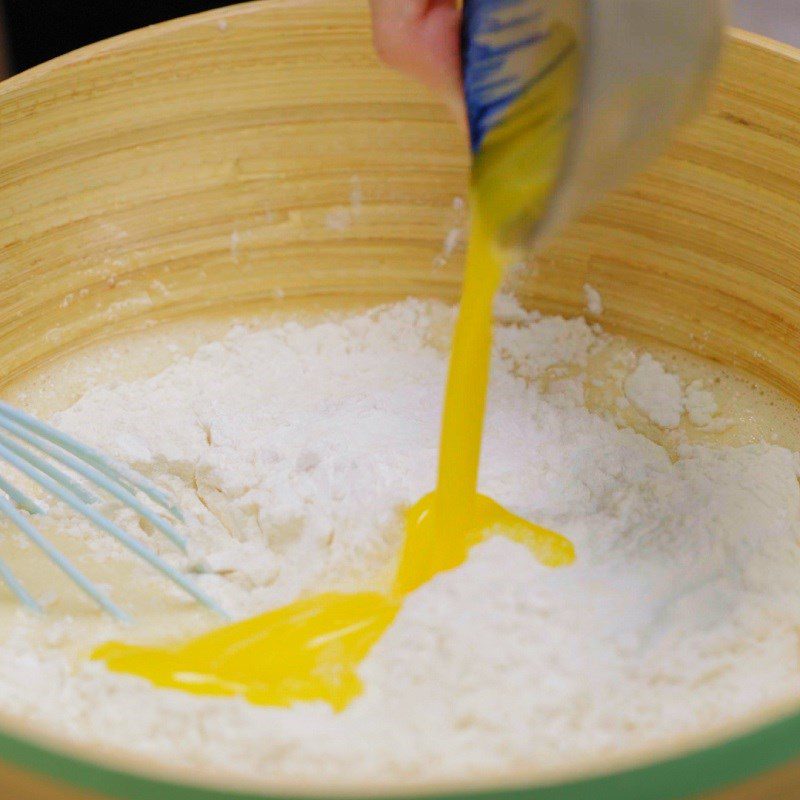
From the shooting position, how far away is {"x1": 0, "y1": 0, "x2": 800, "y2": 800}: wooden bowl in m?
0.95

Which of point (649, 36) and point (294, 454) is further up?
point (649, 36)

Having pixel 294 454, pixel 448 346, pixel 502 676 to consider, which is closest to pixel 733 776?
pixel 502 676

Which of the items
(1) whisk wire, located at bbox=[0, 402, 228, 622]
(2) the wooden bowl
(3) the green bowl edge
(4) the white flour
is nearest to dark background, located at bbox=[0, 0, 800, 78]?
(2) the wooden bowl

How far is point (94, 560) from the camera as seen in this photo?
2.69ft

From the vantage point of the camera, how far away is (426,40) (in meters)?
0.78

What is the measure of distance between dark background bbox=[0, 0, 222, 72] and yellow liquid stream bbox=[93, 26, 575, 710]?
2.64ft

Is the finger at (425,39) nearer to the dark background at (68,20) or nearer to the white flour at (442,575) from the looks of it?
the white flour at (442,575)

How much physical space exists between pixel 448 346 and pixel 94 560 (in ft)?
1.33

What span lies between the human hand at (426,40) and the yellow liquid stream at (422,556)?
123 millimetres

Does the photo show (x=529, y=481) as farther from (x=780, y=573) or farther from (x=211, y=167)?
(x=211, y=167)

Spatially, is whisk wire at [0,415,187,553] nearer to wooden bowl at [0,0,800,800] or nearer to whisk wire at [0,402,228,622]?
whisk wire at [0,402,228,622]

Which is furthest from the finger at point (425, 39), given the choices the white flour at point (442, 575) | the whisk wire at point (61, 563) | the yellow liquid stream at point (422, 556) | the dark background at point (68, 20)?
the dark background at point (68, 20)

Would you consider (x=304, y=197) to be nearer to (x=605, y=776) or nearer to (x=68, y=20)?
(x=68, y=20)

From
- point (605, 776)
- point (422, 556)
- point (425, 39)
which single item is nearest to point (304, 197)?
point (425, 39)
